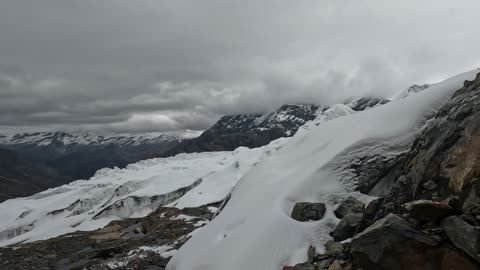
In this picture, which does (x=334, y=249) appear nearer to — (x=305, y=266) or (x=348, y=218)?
(x=305, y=266)

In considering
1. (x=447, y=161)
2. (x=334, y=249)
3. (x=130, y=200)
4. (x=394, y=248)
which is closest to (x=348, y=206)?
(x=334, y=249)

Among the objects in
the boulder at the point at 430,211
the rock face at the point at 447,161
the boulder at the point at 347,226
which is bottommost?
the boulder at the point at 347,226

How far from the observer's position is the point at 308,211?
1353cm

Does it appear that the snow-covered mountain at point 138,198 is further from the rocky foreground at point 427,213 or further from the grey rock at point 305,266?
the grey rock at point 305,266

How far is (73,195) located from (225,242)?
19373 centimetres

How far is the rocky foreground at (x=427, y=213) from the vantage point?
813 cm

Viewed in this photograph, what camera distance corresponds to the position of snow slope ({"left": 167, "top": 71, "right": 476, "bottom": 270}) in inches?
505

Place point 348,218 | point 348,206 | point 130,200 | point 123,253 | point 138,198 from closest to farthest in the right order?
1. point 348,218
2. point 348,206
3. point 123,253
4. point 130,200
5. point 138,198

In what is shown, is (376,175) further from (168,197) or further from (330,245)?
(168,197)

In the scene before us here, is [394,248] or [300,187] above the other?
[300,187]

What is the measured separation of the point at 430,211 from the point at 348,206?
4.50 meters

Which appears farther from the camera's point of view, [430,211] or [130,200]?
[130,200]

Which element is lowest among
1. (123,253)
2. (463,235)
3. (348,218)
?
(123,253)

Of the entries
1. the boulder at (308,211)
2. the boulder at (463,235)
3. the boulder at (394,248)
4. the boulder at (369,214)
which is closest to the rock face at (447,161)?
the boulder at (369,214)
